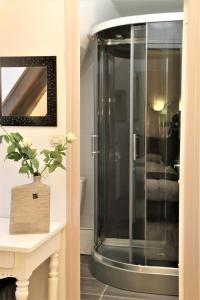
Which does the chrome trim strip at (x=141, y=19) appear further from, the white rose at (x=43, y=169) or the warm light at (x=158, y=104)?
the white rose at (x=43, y=169)

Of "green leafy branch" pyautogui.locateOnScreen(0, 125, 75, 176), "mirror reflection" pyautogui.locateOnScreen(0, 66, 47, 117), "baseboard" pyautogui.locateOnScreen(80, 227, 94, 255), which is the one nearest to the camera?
"green leafy branch" pyautogui.locateOnScreen(0, 125, 75, 176)

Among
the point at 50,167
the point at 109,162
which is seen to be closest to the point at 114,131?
the point at 109,162

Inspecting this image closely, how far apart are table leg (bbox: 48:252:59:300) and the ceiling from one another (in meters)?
2.68

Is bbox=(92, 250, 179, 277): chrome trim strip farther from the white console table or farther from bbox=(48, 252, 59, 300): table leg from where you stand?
Result: the white console table

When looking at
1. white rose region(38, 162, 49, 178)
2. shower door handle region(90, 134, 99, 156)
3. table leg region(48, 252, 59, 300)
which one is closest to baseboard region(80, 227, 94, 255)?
shower door handle region(90, 134, 99, 156)

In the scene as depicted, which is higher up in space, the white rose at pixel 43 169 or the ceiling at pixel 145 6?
the ceiling at pixel 145 6

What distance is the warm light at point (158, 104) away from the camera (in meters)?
3.58

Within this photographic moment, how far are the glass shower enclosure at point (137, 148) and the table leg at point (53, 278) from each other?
1.03 m

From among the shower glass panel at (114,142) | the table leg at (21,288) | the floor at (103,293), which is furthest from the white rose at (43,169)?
the shower glass panel at (114,142)

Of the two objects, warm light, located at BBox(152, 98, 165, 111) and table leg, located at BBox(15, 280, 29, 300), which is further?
warm light, located at BBox(152, 98, 165, 111)

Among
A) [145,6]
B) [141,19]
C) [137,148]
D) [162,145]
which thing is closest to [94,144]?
[137,148]

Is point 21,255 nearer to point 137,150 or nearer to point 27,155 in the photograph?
point 27,155

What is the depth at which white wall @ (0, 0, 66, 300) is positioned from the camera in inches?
97.5

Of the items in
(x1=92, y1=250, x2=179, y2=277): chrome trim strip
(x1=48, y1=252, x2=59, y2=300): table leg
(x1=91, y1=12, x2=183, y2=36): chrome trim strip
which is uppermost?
(x1=91, y1=12, x2=183, y2=36): chrome trim strip
